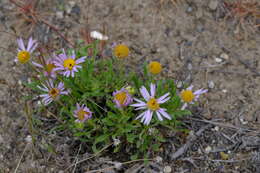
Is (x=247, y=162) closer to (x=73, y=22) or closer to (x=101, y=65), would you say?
(x=101, y=65)

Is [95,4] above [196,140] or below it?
above

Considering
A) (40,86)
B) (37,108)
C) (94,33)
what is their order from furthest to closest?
(94,33) → (37,108) → (40,86)

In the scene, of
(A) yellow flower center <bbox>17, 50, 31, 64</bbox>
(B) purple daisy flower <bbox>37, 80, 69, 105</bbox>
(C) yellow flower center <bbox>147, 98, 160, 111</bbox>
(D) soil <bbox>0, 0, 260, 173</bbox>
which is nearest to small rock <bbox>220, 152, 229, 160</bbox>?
(D) soil <bbox>0, 0, 260, 173</bbox>

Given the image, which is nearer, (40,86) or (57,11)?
(40,86)

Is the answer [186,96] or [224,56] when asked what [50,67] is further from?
[224,56]

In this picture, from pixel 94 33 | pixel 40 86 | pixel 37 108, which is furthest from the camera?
pixel 94 33

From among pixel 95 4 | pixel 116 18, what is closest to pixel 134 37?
pixel 116 18

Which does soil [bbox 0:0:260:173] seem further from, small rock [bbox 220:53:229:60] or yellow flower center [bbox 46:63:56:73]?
yellow flower center [bbox 46:63:56:73]
